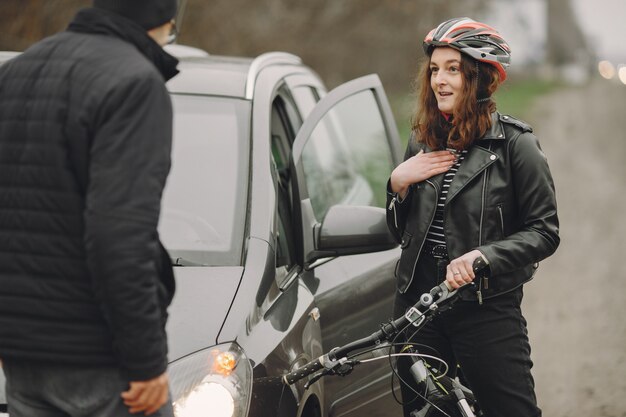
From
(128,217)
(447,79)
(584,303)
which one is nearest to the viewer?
(128,217)

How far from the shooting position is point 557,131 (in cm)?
2797

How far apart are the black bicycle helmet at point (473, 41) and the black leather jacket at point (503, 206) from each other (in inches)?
8.0

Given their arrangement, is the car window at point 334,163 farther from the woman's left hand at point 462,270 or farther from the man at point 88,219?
the man at point 88,219

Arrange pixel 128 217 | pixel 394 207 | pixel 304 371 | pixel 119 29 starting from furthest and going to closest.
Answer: pixel 394 207
pixel 304 371
pixel 119 29
pixel 128 217

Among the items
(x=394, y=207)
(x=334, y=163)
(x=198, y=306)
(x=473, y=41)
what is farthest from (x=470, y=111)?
(x=334, y=163)

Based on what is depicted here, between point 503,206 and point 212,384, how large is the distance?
1.15m

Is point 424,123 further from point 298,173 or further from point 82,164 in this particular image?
point 82,164

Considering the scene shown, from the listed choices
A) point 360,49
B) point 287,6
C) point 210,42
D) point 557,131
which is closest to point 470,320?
point 210,42

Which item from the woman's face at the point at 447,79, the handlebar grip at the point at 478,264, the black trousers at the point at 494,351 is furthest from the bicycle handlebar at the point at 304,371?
the woman's face at the point at 447,79

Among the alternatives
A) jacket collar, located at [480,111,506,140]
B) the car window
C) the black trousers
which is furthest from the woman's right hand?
the car window

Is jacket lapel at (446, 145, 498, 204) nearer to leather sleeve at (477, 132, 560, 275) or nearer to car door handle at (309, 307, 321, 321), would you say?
leather sleeve at (477, 132, 560, 275)

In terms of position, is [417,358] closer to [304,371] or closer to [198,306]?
[304,371]

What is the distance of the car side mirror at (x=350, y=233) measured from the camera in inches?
168

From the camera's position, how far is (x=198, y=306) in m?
3.74
